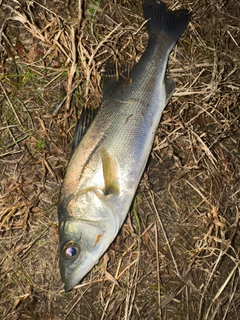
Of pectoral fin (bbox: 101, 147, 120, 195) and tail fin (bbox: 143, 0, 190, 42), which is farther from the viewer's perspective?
tail fin (bbox: 143, 0, 190, 42)

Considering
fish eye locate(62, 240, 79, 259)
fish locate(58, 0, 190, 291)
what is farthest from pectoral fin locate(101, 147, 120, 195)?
fish eye locate(62, 240, 79, 259)

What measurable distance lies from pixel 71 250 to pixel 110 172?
2.32ft

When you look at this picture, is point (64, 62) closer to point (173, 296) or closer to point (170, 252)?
point (170, 252)

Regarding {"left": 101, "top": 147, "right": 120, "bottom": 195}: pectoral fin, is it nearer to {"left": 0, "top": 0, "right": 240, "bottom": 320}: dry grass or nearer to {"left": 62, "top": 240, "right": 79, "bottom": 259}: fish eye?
Answer: {"left": 62, "top": 240, "right": 79, "bottom": 259}: fish eye

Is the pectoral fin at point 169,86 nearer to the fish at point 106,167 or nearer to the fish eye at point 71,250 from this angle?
the fish at point 106,167

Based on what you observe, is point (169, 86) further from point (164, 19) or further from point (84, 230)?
point (84, 230)

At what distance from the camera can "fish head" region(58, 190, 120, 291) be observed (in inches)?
114

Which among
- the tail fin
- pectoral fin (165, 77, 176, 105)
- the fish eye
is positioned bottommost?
the fish eye

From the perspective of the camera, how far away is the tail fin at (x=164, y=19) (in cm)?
348

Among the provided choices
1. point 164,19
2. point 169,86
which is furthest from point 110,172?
point 164,19

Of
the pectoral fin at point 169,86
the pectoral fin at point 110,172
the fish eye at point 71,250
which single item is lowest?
the fish eye at point 71,250

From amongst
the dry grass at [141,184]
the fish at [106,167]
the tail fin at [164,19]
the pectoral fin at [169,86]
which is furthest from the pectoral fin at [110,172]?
the tail fin at [164,19]

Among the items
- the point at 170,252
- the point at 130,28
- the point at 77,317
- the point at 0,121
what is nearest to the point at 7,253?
the point at 77,317

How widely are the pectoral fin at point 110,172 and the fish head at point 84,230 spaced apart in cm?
8
